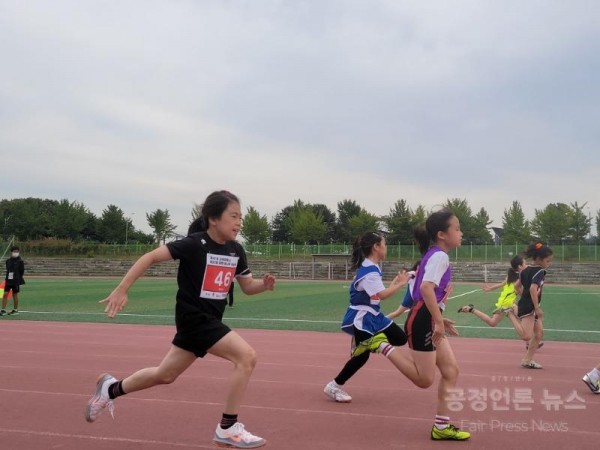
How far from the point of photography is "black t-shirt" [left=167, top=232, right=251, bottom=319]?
4.71 metres

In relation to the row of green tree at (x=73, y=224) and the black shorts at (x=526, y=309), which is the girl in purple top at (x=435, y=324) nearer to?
the black shorts at (x=526, y=309)

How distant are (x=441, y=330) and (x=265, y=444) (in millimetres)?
1584

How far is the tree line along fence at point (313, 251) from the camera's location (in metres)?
46.5

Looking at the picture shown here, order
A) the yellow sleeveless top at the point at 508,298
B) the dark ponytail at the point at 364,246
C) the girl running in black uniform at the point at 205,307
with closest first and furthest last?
the girl running in black uniform at the point at 205,307, the dark ponytail at the point at 364,246, the yellow sleeveless top at the point at 508,298

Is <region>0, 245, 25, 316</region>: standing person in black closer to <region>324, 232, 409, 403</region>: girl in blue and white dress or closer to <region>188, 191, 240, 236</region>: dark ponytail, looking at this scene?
<region>324, 232, 409, 403</region>: girl in blue and white dress

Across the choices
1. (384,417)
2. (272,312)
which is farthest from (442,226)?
(272,312)

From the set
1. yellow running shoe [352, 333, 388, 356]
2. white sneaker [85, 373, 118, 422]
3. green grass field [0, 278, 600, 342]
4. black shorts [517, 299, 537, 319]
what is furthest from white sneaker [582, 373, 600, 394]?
green grass field [0, 278, 600, 342]

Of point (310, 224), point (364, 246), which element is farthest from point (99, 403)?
point (310, 224)

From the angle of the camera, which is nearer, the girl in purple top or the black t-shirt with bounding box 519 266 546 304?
the girl in purple top

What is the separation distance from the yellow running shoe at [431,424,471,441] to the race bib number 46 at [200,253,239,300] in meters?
1.97

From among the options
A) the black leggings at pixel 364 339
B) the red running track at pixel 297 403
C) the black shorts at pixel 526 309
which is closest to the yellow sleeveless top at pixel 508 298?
the red running track at pixel 297 403

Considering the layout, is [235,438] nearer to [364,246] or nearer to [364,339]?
[364,339]

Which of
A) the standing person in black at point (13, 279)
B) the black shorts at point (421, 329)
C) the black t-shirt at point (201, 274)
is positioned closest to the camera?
the black t-shirt at point (201, 274)

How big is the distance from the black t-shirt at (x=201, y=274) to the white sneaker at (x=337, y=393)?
2077 millimetres
